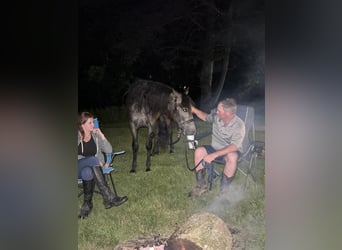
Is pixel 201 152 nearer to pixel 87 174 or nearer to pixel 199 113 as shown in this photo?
pixel 199 113

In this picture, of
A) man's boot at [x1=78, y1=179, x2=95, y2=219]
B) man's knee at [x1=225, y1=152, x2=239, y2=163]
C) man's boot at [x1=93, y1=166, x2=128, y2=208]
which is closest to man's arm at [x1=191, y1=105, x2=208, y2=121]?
man's knee at [x1=225, y1=152, x2=239, y2=163]

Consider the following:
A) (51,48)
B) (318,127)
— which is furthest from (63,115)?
(318,127)

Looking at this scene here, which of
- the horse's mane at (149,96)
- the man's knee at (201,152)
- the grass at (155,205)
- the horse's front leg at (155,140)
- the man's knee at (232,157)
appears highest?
the horse's mane at (149,96)

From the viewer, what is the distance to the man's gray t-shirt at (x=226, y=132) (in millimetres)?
2828

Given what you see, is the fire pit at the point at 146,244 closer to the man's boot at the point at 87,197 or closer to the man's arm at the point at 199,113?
the man's boot at the point at 87,197

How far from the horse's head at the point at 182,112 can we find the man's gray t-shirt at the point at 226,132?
0.14m

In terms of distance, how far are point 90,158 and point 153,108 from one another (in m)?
0.62

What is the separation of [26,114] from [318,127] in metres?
2.14

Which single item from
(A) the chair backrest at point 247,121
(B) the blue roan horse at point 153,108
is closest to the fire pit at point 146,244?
(B) the blue roan horse at point 153,108

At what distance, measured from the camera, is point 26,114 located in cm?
291

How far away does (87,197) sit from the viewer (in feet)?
9.64

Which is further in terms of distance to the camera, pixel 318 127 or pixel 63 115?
pixel 63 115

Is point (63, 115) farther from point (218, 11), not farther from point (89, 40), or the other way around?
point (218, 11)

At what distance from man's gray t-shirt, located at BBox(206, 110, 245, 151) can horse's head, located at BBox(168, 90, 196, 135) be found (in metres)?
0.14
